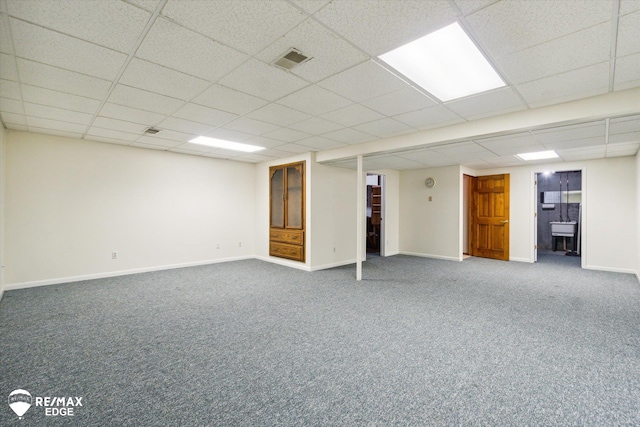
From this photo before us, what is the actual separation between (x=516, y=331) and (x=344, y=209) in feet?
13.2

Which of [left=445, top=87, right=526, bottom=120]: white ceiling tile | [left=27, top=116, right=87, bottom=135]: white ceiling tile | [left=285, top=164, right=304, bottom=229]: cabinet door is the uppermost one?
[left=27, top=116, right=87, bottom=135]: white ceiling tile

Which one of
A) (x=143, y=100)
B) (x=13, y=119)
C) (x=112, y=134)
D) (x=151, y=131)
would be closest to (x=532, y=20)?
(x=143, y=100)

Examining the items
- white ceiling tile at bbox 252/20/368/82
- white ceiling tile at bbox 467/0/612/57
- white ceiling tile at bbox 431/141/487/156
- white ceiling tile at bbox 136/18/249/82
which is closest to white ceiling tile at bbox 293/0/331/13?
white ceiling tile at bbox 252/20/368/82

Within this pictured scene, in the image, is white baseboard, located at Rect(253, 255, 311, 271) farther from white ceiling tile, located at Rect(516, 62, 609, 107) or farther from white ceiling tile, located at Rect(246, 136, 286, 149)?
white ceiling tile, located at Rect(516, 62, 609, 107)

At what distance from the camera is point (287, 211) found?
6.20 metres

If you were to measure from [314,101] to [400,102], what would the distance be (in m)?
0.89

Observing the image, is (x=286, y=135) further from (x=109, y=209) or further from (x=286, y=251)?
(x=109, y=209)

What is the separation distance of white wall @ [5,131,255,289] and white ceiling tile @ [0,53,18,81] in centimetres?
245

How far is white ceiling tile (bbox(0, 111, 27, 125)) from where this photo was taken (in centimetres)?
352

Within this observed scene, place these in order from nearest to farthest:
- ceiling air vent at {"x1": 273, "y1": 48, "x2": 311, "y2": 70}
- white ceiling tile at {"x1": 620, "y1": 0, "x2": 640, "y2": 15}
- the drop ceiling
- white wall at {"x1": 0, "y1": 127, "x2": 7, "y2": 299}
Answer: white ceiling tile at {"x1": 620, "y1": 0, "x2": 640, "y2": 15}, the drop ceiling, ceiling air vent at {"x1": 273, "y1": 48, "x2": 311, "y2": 70}, white wall at {"x1": 0, "y1": 127, "x2": 7, "y2": 299}

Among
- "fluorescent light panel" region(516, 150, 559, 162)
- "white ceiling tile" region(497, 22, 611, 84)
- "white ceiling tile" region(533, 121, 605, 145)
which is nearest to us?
"white ceiling tile" region(497, 22, 611, 84)

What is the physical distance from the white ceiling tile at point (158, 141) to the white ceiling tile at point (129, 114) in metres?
0.90

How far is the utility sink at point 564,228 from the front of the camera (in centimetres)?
775

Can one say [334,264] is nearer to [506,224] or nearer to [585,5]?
[506,224]
